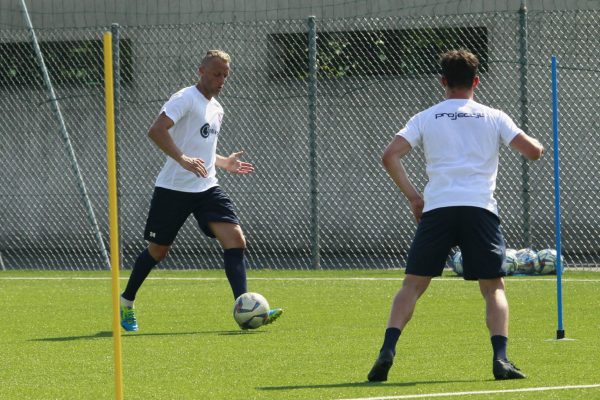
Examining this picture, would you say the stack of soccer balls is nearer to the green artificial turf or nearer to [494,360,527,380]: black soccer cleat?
the green artificial turf

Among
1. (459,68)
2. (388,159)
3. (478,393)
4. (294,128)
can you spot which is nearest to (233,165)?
(388,159)

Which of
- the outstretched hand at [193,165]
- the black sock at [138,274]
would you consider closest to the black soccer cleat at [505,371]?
the outstretched hand at [193,165]

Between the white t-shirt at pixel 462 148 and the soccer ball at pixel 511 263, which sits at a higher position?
the white t-shirt at pixel 462 148

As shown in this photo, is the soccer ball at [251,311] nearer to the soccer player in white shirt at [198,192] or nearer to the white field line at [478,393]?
the soccer player in white shirt at [198,192]

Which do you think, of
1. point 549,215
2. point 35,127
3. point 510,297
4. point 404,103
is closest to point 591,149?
point 549,215

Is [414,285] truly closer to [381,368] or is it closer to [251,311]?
[381,368]

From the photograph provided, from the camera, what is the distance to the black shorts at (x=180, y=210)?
32.8ft

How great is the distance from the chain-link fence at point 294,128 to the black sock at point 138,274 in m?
5.82

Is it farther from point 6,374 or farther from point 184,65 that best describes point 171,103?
point 184,65

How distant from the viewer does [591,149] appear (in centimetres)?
1683

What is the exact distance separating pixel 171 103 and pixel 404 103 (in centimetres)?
818

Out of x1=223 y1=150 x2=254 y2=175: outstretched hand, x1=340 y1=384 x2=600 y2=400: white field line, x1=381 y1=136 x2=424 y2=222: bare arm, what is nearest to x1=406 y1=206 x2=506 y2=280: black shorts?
x1=381 y1=136 x2=424 y2=222: bare arm

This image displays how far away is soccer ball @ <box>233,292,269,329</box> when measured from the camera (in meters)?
9.60

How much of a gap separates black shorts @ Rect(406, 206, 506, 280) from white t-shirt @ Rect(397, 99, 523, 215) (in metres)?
0.05
